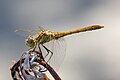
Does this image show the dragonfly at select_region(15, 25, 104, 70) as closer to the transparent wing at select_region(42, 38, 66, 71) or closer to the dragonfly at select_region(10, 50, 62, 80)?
the transparent wing at select_region(42, 38, 66, 71)

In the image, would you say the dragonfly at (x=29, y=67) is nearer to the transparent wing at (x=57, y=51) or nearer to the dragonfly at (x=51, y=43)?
the dragonfly at (x=51, y=43)

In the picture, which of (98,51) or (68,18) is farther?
(68,18)

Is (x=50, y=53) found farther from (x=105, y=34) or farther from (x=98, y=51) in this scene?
(x=105, y=34)

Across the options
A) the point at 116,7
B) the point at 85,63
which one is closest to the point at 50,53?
the point at 85,63

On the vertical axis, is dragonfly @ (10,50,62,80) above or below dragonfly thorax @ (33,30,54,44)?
below

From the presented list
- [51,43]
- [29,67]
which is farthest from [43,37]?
[29,67]

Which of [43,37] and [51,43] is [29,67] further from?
[51,43]

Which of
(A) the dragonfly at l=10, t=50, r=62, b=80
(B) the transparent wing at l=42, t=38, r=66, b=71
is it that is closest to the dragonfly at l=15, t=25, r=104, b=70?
(B) the transparent wing at l=42, t=38, r=66, b=71

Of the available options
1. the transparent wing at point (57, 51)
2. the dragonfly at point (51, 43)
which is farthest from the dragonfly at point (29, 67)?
the transparent wing at point (57, 51)
